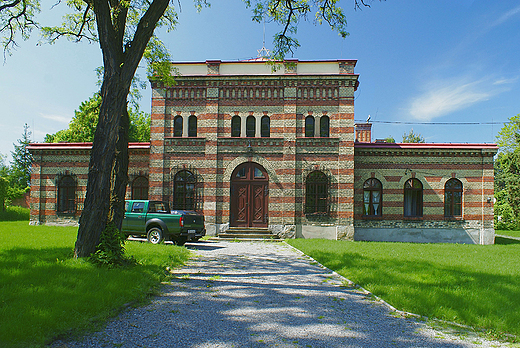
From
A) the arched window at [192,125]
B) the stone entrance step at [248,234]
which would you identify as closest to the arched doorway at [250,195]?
the stone entrance step at [248,234]

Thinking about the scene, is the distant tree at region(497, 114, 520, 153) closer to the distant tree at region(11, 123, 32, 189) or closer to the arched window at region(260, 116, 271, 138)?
the arched window at region(260, 116, 271, 138)

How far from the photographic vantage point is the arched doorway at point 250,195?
18.3m

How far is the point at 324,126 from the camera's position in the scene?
1861 centimetres

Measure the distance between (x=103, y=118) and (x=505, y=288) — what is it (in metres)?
9.64

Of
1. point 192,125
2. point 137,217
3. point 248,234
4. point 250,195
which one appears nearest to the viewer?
point 137,217

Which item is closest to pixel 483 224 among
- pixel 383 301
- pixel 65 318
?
pixel 383 301

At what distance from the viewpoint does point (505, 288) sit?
6.88 m

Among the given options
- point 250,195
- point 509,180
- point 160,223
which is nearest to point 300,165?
point 250,195

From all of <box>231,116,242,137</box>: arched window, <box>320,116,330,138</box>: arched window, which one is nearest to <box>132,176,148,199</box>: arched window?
<box>231,116,242,137</box>: arched window

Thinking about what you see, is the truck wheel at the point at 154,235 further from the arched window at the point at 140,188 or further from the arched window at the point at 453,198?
the arched window at the point at 453,198

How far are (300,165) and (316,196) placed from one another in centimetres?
193

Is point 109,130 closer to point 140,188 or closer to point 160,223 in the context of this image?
point 160,223

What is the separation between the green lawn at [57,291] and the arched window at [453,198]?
1664 centimetres

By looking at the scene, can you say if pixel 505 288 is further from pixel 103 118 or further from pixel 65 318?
pixel 103 118
